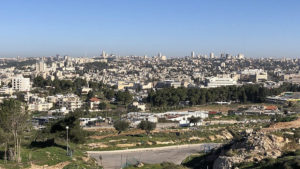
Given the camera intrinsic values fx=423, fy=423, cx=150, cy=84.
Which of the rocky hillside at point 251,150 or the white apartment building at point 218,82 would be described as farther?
the white apartment building at point 218,82

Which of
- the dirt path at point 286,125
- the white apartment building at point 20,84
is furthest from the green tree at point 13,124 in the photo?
the white apartment building at point 20,84

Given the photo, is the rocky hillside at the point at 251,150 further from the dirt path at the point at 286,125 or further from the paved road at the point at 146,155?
the dirt path at the point at 286,125

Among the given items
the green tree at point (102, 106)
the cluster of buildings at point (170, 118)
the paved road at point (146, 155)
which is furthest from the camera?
the green tree at point (102, 106)

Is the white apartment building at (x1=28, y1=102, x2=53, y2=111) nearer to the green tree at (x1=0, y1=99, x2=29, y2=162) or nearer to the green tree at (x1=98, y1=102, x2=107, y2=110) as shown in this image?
the green tree at (x1=98, y1=102, x2=107, y2=110)

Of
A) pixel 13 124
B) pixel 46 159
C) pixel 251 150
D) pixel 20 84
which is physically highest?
pixel 13 124

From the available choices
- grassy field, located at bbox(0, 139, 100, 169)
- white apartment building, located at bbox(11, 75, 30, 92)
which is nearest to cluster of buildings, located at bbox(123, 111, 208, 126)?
grassy field, located at bbox(0, 139, 100, 169)

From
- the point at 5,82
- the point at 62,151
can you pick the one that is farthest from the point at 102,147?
the point at 5,82

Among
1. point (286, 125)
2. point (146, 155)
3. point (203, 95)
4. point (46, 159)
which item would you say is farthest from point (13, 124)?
point (203, 95)

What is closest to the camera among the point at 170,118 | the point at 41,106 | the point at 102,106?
the point at 170,118

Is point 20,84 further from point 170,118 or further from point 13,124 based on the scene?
point 13,124
